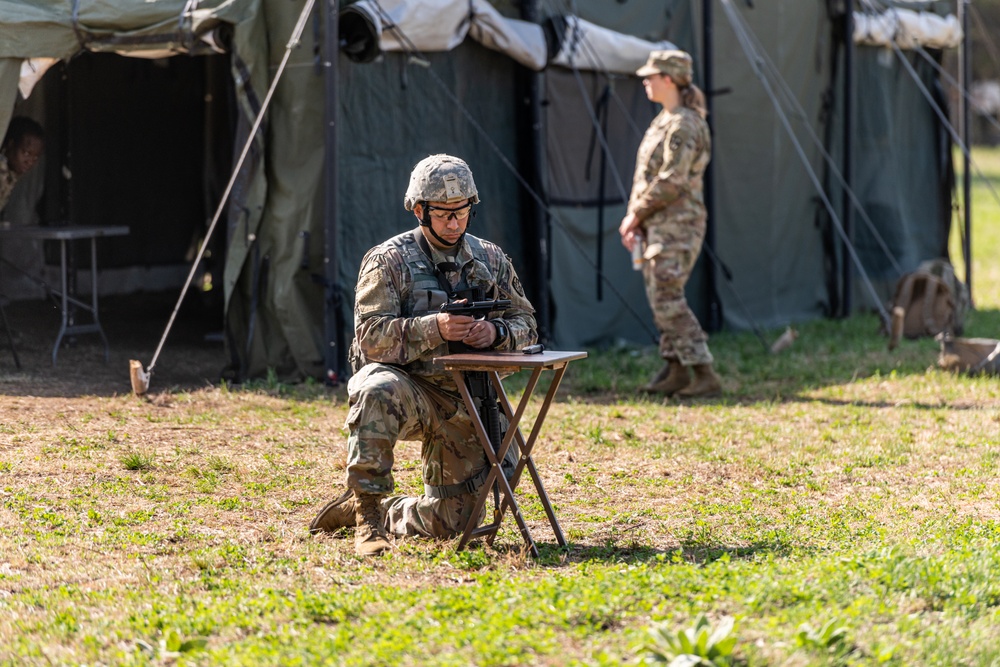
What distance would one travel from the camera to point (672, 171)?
26.7 feet

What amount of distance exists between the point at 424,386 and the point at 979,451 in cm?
330

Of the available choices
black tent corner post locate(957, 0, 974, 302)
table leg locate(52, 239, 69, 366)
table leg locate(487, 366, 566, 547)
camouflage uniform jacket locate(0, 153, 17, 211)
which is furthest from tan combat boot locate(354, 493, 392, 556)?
black tent corner post locate(957, 0, 974, 302)

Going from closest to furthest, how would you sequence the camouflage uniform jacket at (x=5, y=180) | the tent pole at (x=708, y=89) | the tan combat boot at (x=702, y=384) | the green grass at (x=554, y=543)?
the green grass at (x=554, y=543), the tan combat boot at (x=702, y=384), the camouflage uniform jacket at (x=5, y=180), the tent pole at (x=708, y=89)

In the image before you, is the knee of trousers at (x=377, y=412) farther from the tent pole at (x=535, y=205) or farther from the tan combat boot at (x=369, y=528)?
the tent pole at (x=535, y=205)

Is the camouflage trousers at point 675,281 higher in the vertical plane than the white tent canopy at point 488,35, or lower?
lower

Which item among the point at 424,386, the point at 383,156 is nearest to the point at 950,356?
the point at 383,156

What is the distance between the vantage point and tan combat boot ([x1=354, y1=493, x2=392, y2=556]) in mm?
4902

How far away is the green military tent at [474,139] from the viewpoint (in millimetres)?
8195

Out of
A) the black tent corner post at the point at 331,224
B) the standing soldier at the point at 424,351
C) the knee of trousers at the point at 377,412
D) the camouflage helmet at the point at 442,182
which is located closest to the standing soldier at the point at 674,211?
the black tent corner post at the point at 331,224

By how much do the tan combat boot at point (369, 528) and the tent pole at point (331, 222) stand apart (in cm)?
326

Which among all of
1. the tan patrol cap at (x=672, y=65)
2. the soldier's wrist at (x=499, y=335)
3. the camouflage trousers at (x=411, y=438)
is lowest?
the camouflage trousers at (x=411, y=438)

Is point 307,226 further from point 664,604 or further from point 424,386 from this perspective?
point 664,604

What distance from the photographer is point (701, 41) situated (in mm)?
11242

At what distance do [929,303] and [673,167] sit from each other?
4183mm
